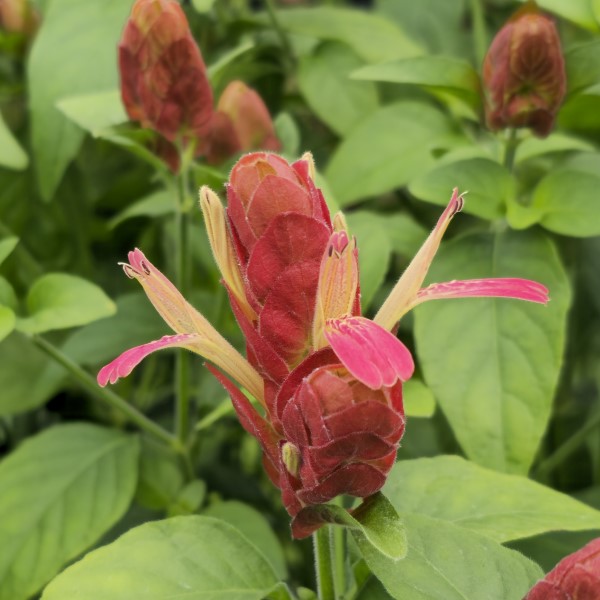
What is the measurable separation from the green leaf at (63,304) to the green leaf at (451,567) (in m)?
0.27

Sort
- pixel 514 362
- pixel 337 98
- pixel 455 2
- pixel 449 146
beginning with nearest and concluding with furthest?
pixel 514 362 < pixel 449 146 < pixel 337 98 < pixel 455 2

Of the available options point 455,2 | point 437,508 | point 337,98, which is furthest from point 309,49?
point 437,508

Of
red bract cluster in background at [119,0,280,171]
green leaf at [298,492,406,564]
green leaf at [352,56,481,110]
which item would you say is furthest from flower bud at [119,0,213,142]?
green leaf at [298,492,406,564]

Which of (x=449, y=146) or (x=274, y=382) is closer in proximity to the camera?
(x=274, y=382)

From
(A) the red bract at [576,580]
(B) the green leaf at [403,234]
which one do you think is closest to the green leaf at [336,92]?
(B) the green leaf at [403,234]

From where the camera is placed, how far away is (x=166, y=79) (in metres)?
0.60

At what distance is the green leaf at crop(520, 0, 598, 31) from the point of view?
2.14 feet

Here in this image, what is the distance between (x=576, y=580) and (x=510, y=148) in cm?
41

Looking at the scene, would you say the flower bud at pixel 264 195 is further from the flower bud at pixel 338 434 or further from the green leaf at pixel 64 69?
the green leaf at pixel 64 69

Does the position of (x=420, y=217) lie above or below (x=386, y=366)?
below

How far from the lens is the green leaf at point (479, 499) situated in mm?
469

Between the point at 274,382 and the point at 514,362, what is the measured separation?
0.86ft

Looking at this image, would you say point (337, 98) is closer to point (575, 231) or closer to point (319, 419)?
point (575, 231)

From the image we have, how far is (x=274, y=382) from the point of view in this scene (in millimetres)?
378
